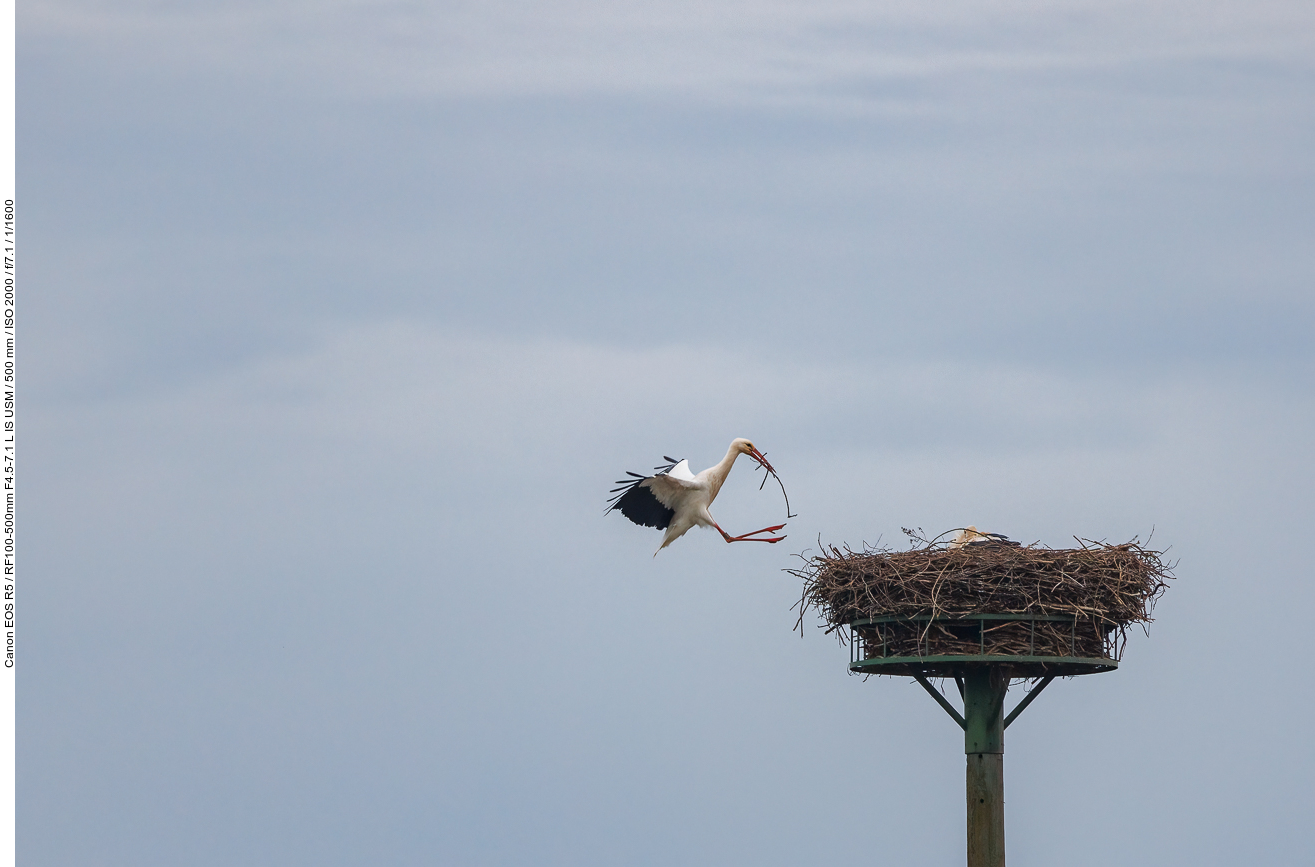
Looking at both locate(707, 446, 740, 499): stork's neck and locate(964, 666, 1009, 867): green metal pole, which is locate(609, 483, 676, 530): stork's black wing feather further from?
locate(964, 666, 1009, 867): green metal pole

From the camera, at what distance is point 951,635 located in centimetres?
1950

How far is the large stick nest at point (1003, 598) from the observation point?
1936 centimetres

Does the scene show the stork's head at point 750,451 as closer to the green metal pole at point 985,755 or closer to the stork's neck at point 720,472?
the stork's neck at point 720,472

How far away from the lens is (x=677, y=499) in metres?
21.3

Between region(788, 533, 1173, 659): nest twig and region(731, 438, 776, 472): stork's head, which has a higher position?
region(731, 438, 776, 472): stork's head

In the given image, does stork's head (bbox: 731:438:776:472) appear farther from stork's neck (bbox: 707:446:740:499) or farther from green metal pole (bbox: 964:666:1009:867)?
green metal pole (bbox: 964:666:1009:867)

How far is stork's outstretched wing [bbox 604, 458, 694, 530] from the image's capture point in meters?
20.9

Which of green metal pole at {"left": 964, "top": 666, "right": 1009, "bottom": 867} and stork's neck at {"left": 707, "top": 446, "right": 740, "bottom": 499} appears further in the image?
stork's neck at {"left": 707, "top": 446, "right": 740, "bottom": 499}

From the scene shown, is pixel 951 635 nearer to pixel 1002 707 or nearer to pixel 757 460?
pixel 1002 707

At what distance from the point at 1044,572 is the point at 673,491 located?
12.6 feet

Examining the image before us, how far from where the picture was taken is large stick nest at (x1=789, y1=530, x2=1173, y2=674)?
1936 cm

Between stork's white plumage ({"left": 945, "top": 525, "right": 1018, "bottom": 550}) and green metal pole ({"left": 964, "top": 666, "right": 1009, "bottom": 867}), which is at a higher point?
stork's white plumage ({"left": 945, "top": 525, "right": 1018, "bottom": 550})

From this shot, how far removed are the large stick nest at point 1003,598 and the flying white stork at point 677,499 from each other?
197 centimetres

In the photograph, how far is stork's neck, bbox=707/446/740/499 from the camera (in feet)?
70.5
